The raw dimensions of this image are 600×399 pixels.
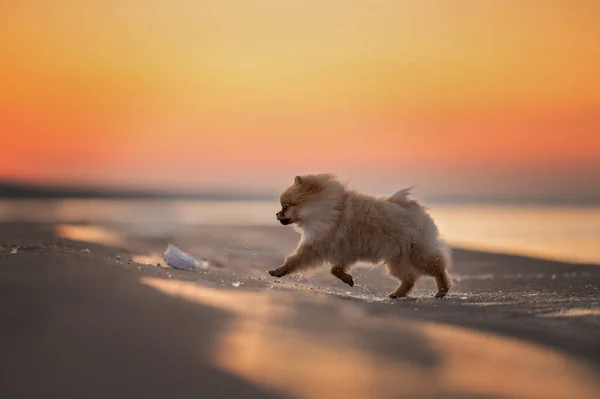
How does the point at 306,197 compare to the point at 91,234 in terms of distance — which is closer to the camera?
the point at 306,197

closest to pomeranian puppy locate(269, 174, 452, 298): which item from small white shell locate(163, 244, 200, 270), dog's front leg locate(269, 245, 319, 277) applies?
dog's front leg locate(269, 245, 319, 277)

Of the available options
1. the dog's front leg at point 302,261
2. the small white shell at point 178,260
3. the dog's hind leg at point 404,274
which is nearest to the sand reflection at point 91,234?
the small white shell at point 178,260

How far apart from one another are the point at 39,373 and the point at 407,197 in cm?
468

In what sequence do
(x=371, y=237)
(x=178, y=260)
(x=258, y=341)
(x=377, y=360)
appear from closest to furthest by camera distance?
(x=377, y=360) < (x=258, y=341) < (x=371, y=237) < (x=178, y=260)

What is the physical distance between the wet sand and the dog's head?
77.8 inches

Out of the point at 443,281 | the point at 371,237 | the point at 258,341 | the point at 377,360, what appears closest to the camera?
the point at 377,360

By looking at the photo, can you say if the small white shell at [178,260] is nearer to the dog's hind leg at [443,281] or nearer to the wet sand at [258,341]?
the wet sand at [258,341]

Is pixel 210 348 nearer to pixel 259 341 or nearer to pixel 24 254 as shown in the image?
pixel 259 341

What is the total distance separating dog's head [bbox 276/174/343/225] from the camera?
23.0 feet

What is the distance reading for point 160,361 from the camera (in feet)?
9.91

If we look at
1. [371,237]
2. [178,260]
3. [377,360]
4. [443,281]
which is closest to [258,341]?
[377,360]

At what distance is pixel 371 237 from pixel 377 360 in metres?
3.43

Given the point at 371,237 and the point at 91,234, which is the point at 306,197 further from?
the point at 91,234

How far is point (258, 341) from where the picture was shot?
3377 millimetres
